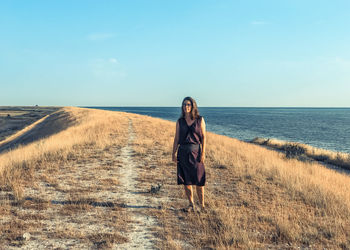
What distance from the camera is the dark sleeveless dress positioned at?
17.9 feet

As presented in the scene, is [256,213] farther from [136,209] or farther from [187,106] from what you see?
[187,106]

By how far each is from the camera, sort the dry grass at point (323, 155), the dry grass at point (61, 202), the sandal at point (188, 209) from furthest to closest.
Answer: the dry grass at point (323, 155) < the sandal at point (188, 209) < the dry grass at point (61, 202)

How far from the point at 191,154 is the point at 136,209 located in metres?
1.82

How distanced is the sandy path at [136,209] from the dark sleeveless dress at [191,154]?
1.15m

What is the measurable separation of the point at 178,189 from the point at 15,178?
5152 millimetres

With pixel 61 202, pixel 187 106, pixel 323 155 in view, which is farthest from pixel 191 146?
pixel 323 155

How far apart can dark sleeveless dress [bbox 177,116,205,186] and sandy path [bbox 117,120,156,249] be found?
3.77ft

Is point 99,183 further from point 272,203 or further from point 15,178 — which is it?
point 272,203

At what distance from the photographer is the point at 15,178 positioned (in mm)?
7902

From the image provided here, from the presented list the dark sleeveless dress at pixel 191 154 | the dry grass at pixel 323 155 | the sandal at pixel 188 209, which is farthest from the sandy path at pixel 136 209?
the dry grass at pixel 323 155

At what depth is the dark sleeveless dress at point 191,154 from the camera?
5.44 metres

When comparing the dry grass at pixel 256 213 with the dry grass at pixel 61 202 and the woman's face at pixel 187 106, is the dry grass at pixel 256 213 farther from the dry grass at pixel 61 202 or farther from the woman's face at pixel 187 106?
the woman's face at pixel 187 106

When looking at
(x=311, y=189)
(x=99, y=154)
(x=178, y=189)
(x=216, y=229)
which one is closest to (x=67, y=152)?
(x=99, y=154)

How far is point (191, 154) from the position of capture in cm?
544
